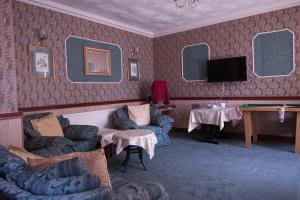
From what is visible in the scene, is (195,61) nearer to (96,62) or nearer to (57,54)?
(96,62)

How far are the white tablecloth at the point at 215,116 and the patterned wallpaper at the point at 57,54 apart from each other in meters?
1.87

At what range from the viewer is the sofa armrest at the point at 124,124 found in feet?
14.9

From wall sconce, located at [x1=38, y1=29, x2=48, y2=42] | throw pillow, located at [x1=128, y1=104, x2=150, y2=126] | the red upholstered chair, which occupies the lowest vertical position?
throw pillow, located at [x1=128, y1=104, x2=150, y2=126]

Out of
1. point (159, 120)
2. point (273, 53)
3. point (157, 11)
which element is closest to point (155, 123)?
point (159, 120)

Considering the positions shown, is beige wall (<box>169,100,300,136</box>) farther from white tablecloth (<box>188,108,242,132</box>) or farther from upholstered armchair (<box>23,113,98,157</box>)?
upholstered armchair (<box>23,113,98,157</box>)

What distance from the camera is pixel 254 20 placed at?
509 cm

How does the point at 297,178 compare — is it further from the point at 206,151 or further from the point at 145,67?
the point at 145,67

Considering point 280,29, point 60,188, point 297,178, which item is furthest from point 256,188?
point 280,29

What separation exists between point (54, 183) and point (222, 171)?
2.67 meters

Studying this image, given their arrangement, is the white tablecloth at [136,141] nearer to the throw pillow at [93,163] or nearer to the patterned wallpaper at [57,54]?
the patterned wallpaper at [57,54]

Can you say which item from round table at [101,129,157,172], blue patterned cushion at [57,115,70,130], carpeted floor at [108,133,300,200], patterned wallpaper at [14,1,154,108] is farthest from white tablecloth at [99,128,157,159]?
patterned wallpaper at [14,1,154,108]

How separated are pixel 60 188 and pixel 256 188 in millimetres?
2357

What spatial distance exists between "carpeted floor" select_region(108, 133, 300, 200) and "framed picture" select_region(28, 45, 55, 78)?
196cm

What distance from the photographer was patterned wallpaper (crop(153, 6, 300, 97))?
4.74 m
